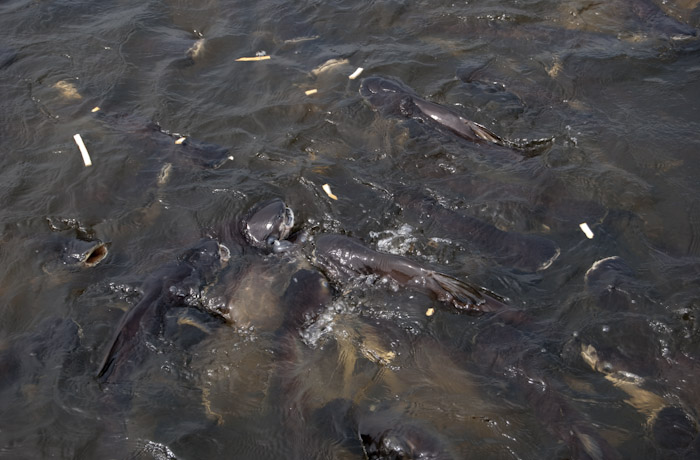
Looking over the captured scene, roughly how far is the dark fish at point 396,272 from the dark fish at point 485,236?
17.7 inches

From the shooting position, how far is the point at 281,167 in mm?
6691

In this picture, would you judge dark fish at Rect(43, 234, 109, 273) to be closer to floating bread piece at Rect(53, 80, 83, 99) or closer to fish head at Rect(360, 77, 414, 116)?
floating bread piece at Rect(53, 80, 83, 99)

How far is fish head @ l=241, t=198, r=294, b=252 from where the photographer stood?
18.8ft

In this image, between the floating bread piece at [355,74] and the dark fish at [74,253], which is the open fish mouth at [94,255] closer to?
the dark fish at [74,253]

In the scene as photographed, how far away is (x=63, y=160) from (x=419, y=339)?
470cm

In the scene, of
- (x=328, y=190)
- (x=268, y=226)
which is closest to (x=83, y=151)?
→ (x=268, y=226)

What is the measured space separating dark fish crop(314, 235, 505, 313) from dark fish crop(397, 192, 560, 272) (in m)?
0.45

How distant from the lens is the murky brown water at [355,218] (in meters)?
4.49

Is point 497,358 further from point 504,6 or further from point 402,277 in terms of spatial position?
point 504,6

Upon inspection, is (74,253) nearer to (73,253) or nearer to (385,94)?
(73,253)

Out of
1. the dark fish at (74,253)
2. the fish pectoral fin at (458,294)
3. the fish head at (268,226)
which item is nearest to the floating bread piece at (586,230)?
the fish pectoral fin at (458,294)

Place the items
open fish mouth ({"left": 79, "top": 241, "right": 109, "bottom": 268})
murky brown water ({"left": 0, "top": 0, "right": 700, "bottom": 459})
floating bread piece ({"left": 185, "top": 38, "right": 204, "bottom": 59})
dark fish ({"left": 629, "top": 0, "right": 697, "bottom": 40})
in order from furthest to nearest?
floating bread piece ({"left": 185, "top": 38, "right": 204, "bottom": 59}) → dark fish ({"left": 629, "top": 0, "right": 697, "bottom": 40}) → open fish mouth ({"left": 79, "top": 241, "right": 109, "bottom": 268}) → murky brown water ({"left": 0, "top": 0, "right": 700, "bottom": 459})

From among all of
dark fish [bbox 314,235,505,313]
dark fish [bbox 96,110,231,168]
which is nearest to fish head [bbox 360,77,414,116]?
dark fish [bbox 96,110,231,168]

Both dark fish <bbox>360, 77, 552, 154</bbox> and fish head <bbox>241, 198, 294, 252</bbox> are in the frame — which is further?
dark fish <bbox>360, 77, 552, 154</bbox>
